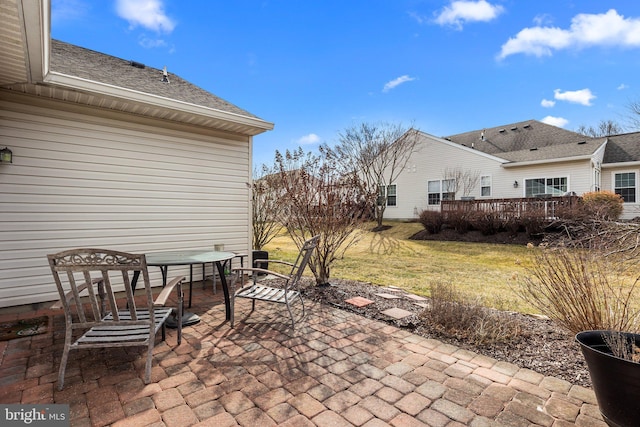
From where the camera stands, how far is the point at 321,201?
542 cm

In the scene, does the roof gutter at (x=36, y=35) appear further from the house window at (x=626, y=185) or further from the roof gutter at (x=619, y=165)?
the house window at (x=626, y=185)

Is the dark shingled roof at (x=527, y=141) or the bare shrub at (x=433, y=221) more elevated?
the dark shingled roof at (x=527, y=141)

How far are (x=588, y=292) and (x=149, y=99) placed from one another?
5890mm

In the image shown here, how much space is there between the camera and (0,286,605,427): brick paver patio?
1982 millimetres

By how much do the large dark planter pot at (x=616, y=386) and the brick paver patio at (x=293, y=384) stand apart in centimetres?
16

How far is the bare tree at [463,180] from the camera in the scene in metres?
15.9

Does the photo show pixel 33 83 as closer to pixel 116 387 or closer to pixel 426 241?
pixel 116 387

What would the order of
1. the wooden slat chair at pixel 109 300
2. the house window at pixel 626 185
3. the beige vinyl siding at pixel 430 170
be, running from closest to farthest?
the wooden slat chair at pixel 109 300 < the house window at pixel 626 185 < the beige vinyl siding at pixel 430 170

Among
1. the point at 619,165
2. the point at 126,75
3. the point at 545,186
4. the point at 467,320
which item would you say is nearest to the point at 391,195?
the point at 545,186

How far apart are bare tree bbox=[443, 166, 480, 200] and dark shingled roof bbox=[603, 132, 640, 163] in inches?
231

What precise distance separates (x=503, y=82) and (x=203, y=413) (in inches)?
691

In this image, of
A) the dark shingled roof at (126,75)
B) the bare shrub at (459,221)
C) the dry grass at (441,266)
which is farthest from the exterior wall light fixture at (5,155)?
the bare shrub at (459,221)

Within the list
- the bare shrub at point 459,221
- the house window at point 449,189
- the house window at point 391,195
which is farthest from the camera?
the house window at point 391,195

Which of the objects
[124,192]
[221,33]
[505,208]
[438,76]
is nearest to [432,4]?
[221,33]
